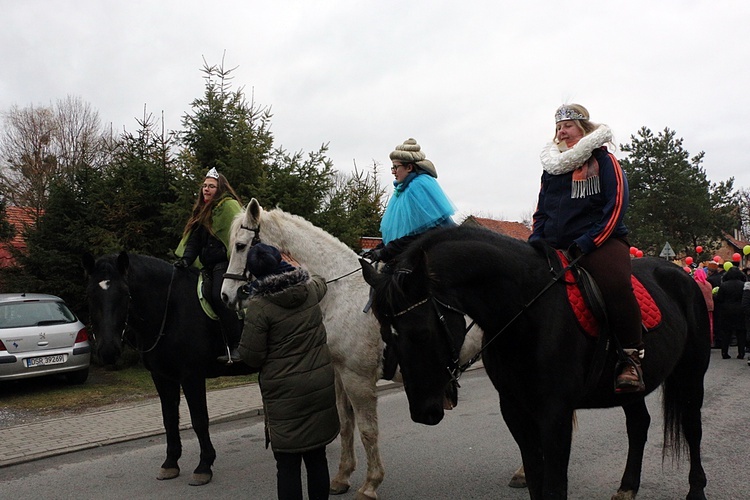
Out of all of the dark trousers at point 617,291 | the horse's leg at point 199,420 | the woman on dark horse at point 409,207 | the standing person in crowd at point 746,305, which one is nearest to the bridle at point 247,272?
the woman on dark horse at point 409,207

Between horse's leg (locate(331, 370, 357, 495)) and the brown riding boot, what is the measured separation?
2.32m

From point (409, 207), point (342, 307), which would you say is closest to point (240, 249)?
point (342, 307)

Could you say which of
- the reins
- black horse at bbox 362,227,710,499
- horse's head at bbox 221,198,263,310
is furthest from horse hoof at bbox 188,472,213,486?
the reins

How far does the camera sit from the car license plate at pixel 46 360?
9.48 m

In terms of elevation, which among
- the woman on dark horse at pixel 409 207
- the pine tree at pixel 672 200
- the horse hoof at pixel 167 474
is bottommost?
the horse hoof at pixel 167 474

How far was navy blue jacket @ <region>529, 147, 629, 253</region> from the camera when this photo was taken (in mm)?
3361

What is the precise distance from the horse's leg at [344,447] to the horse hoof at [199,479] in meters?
1.16

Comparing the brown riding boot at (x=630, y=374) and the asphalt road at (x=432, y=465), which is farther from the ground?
the brown riding boot at (x=630, y=374)

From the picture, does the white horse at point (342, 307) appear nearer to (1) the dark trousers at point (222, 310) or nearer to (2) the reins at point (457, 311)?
(1) the dark trousers at point (222, 310)

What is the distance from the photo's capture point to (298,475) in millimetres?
3695

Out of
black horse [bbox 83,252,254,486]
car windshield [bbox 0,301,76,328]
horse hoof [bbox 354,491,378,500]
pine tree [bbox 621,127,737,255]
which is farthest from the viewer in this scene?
pine tree [bbox 621,127,737,255]

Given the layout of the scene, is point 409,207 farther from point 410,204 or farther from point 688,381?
point 688,381

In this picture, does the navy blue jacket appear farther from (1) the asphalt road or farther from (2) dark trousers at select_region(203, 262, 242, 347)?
(2) dark trousers at select_region(203, 262, 242, 347)

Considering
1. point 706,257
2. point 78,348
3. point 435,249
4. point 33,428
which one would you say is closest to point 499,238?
point 435,249
